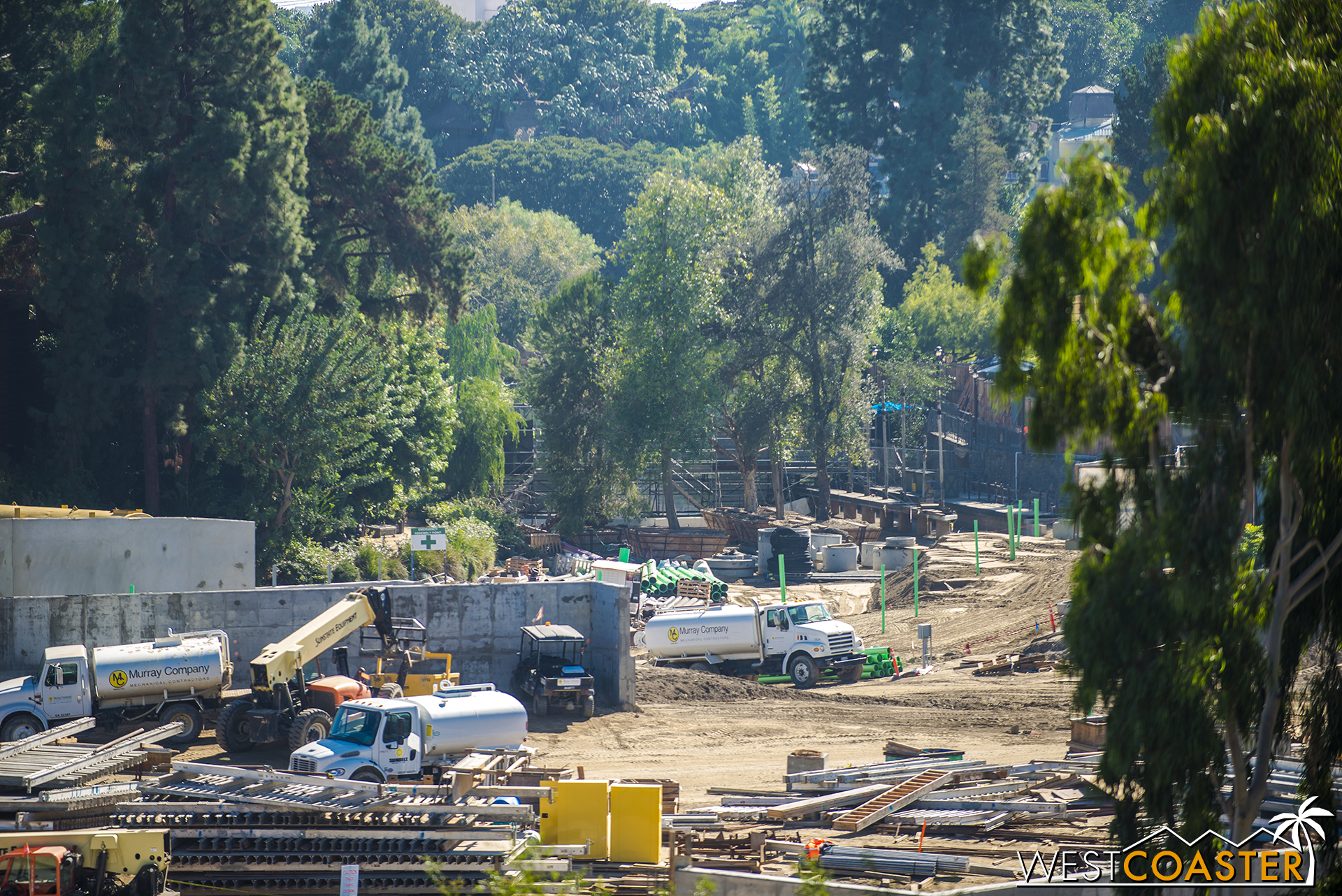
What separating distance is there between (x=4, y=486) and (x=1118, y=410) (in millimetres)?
41695

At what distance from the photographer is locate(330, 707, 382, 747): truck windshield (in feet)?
74.1

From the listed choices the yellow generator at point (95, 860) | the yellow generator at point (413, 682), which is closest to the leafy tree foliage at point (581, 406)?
the yellow generator at point (413, 682)

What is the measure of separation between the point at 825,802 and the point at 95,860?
1088 cm

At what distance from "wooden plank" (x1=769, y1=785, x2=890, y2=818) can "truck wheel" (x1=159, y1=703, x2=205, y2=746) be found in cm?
1319

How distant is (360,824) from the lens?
18.8 meters

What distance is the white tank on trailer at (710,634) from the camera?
34.8 metres

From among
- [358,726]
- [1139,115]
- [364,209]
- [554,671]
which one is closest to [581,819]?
[358,726]

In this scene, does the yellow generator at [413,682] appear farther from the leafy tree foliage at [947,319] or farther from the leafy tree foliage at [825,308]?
the leafy tree foliage at [947,319]

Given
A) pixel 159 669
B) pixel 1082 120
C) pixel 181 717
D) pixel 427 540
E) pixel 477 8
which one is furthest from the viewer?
pixel 477 8

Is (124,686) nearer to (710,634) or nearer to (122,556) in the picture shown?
(122,556)

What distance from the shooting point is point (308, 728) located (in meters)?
24.9

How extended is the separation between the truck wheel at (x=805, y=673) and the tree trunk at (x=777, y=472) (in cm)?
3013

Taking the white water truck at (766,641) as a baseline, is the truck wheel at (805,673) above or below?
below

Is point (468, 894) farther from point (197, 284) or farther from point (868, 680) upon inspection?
point (197, 284)
